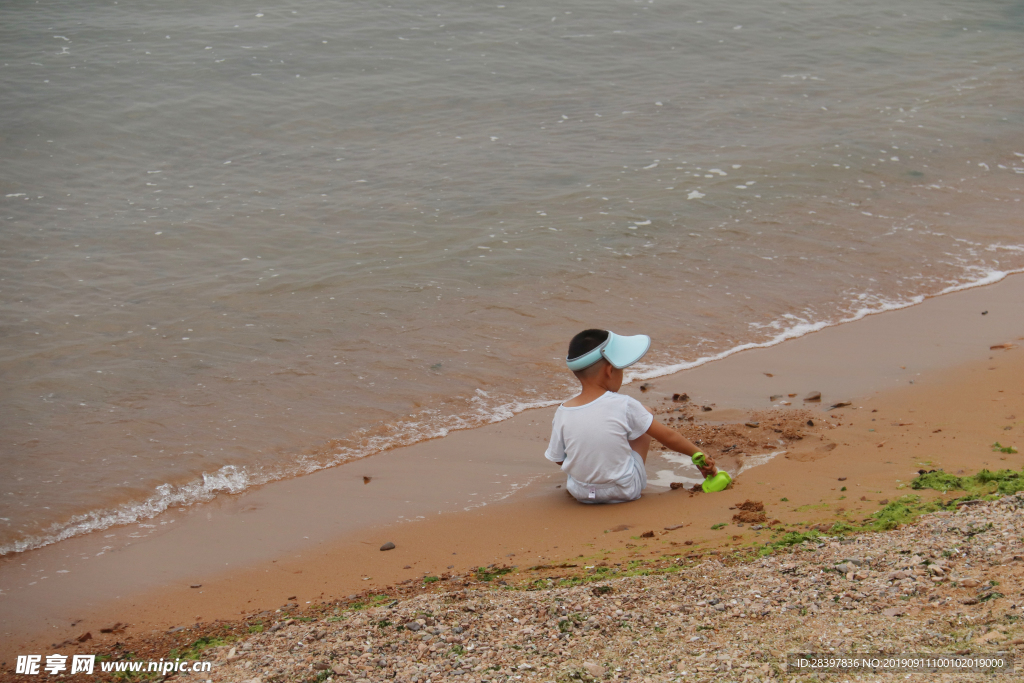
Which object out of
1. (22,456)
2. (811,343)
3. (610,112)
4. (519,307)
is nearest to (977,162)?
(610,112)

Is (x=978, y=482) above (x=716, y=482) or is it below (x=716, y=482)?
above

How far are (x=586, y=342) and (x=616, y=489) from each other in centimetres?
82

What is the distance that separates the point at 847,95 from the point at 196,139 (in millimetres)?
10654

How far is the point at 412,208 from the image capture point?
10.8 meters

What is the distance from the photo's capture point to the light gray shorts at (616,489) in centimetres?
489

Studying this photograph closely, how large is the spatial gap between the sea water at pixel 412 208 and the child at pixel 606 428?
167 centimetres

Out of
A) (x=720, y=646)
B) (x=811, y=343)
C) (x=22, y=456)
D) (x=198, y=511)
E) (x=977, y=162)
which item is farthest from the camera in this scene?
(x=977, y=162)

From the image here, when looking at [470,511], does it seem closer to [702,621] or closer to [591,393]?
[591,393]

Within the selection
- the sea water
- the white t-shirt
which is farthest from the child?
the sea water

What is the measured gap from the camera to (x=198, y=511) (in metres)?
5.38

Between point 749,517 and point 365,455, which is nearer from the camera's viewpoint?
point 749,517

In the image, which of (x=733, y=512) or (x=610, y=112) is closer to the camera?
(x=733, y=512)

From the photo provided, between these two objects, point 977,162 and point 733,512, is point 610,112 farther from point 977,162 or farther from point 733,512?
point 733,512

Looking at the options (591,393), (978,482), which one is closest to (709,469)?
(591,393)
